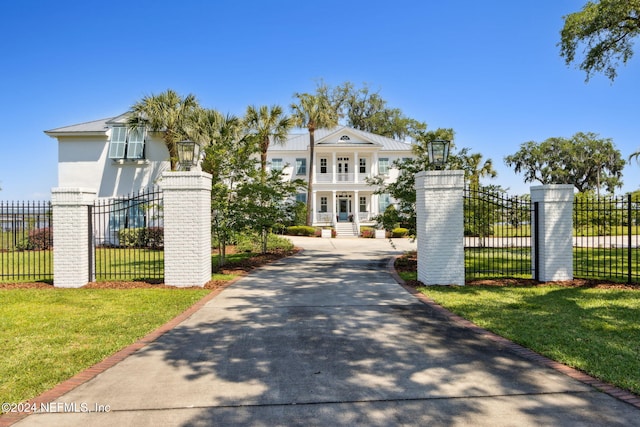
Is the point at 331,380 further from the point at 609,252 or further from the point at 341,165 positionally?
the point at 341,165

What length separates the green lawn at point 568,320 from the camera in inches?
178

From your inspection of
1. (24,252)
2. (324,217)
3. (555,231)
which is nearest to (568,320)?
(555,231)

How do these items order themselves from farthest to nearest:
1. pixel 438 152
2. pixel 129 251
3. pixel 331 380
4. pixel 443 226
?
pixel 129 251 → pixel 438 152 → pixel 443 226 → pixel 331 380

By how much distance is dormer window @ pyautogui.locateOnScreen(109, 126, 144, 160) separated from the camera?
22844 millimetres

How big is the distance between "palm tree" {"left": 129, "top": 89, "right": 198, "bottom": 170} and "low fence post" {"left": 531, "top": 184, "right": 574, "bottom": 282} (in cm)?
1594

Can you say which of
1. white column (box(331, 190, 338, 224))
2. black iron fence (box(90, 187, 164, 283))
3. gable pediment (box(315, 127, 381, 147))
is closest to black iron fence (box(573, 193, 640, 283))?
black iron fence (box(90, 187, 164, 283))

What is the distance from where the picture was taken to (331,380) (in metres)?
4.11

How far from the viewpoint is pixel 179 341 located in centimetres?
543

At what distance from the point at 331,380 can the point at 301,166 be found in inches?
1213

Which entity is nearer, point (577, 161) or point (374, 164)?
point (374, 164)

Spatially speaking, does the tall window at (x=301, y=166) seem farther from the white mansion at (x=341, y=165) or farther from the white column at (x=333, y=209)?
the white column at (x=333, y=209)

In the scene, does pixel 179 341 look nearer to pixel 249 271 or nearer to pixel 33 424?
pixel 33 424

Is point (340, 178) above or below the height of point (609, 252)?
above

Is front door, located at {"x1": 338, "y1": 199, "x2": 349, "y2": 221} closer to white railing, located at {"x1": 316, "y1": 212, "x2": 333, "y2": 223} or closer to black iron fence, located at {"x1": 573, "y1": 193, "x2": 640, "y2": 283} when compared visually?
white railing, located at {"x1": 316, "y1": 212, "x2": 333, "y2": 223}
